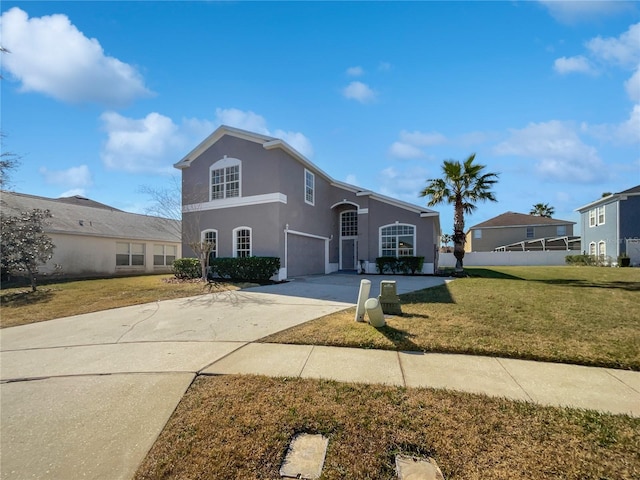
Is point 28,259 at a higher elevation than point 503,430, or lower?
higher

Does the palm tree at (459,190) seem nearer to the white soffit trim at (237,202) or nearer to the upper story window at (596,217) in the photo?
the white soffit trim at (237,202)

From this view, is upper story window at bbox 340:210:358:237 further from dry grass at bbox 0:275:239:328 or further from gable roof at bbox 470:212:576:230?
gable roof at bbox 470:212:576:230

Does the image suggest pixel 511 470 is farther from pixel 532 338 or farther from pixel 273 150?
pixel 273 150

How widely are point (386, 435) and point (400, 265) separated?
652 inches

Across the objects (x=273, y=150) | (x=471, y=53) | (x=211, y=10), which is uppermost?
(x=211, y=10)

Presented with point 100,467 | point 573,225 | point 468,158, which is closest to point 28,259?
point 100,467

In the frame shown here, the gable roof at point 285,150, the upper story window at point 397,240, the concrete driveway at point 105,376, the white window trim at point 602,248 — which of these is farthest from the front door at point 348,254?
the white window trim at point 602,248

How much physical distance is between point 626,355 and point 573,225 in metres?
40.6

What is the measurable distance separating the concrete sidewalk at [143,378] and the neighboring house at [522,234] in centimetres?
3811

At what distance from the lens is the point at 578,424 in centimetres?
286

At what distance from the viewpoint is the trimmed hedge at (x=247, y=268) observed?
48.4 ft

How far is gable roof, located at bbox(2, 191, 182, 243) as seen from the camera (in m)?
18.3

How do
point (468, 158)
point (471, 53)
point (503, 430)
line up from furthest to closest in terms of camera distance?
point (468, 158)
point (471, 53)
point (503, 430)

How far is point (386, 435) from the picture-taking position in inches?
108
